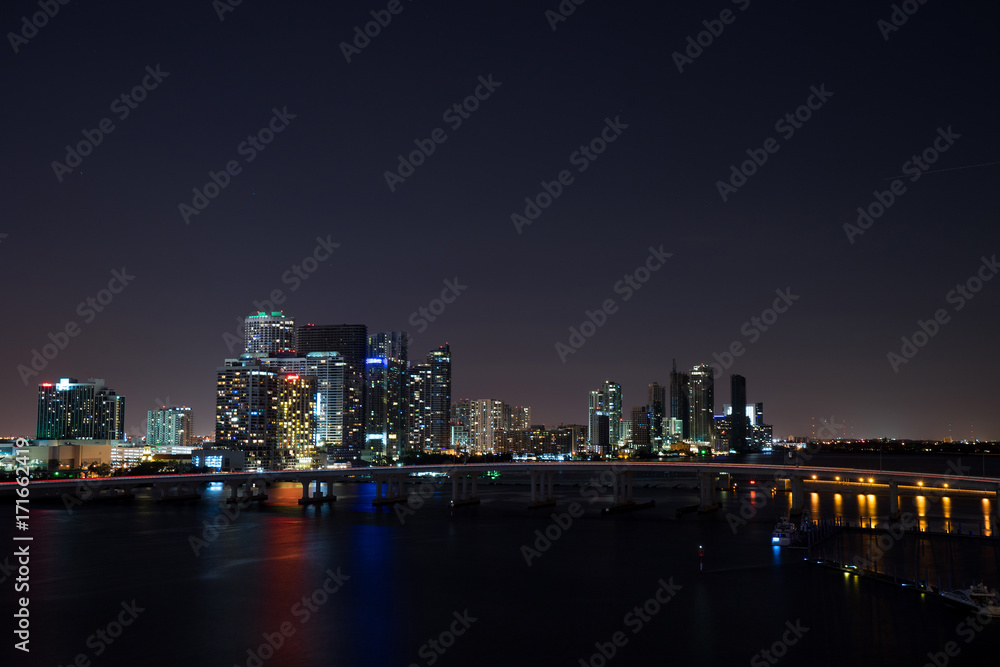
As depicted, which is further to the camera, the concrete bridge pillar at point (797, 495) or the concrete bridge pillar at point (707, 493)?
the concrete bridge pillar at point (707, 493)

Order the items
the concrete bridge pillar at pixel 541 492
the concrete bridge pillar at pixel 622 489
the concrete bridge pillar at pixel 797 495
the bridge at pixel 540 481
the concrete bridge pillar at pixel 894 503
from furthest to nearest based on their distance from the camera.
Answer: the concrete bridge pillar at pixel 541 492
the concrete bridge pillar at pixel 622 489
the bridge at pixel 540 481
the concrete bridge pillar at pixel 797 495
the concrete bridge pillar at pixel 894 503

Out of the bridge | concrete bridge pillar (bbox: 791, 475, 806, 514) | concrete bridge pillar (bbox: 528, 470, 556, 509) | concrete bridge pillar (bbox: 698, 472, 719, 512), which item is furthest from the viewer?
concrete bridge pillar (bbox: 528, 470, 556, 509)

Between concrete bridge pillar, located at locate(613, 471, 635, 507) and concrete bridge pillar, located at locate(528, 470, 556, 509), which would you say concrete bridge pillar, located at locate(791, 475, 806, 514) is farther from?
concrete bridge pillar, located at locate(528, 470, 556, 509)

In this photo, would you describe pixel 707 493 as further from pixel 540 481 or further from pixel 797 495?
pixel 540 481

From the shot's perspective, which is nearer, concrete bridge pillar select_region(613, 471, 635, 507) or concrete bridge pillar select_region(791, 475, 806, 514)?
concrete bridge pillar select_region(791, 475, 806, 514)

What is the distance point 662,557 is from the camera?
6475 cm

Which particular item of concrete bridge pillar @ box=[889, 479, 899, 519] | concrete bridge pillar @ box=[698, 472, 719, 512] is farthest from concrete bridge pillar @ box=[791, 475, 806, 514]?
concrete bridge pillar @ box=[698, 472, 719, 512]

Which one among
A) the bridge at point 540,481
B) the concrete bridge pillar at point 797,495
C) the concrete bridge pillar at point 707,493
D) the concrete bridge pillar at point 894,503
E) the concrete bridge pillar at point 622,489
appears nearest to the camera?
the concrete bridge pillar at point 894,503

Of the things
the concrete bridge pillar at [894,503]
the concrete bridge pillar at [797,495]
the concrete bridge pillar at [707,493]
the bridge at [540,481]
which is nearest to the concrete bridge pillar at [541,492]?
the bridge at [540,481]

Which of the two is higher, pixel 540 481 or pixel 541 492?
pixel 540 481

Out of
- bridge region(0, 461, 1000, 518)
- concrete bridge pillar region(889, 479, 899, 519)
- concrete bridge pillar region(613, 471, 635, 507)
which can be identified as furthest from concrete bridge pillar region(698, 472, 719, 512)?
concrete bridge pillar region(889, 479, 899, 519)

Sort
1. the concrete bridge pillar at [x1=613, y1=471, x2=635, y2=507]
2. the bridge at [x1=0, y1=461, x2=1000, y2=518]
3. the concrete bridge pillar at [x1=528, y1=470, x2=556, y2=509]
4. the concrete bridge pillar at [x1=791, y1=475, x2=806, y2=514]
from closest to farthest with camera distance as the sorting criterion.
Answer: the concrete bridge pillar at [x1=791, y1=475, x2=806, y2=514]
the bridge at [x1=0, y1=461, x2=1000, y2=518]
the concrete bridge pillar at [x1=613, y1=471, x2=635, y2=507]
the concrete bridge pillar at [x1=528, y1=470, x2=556, y2=509]

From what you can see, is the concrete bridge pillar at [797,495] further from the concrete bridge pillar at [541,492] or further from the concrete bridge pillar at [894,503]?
the concrete bridge pillar at [541,492]

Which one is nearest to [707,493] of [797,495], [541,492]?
[797,495]
